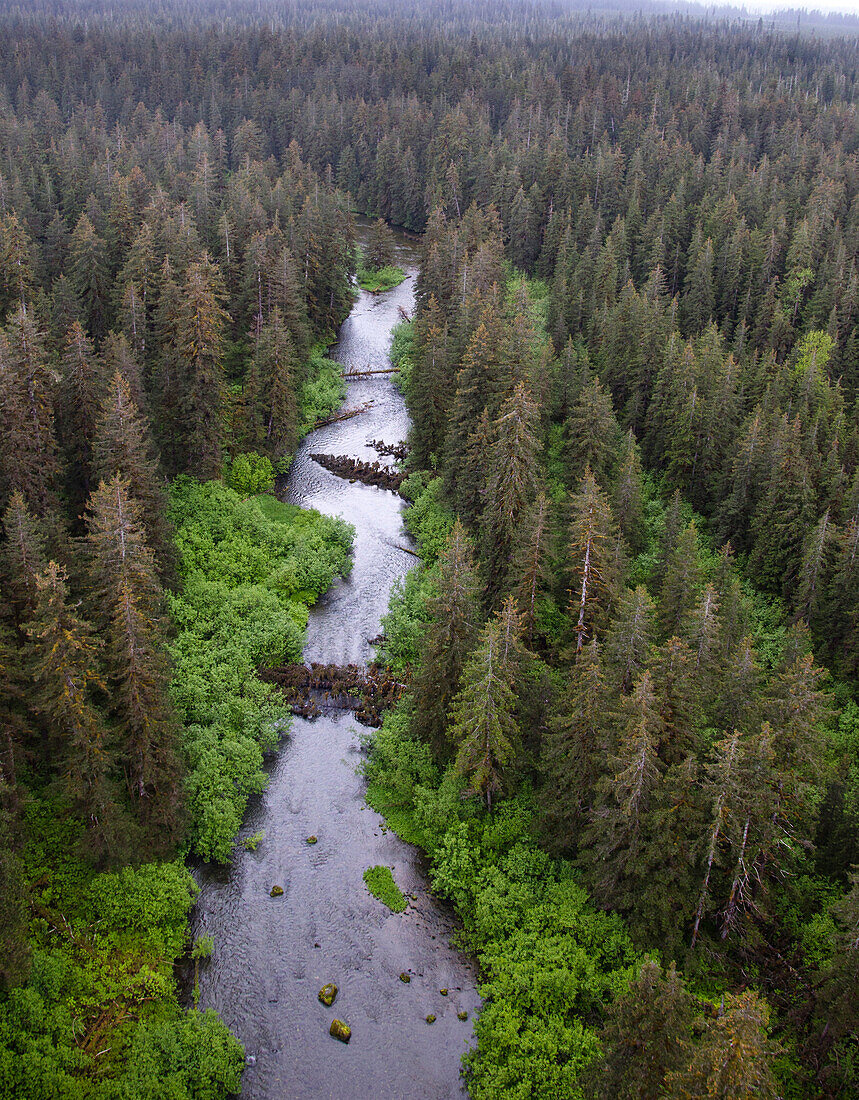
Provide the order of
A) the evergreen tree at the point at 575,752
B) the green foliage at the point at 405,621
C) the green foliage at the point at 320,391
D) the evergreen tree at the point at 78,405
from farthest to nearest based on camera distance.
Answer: the green foliage at the point at 320,391, the evergreen tree at the point at 78,405, the green foliage at the point at 405,621, the evergreen tree at the point at 575,752

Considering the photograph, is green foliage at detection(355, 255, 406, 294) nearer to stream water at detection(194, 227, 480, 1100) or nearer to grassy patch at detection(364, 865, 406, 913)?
stream water at detection(194, 227, 480, 1100)

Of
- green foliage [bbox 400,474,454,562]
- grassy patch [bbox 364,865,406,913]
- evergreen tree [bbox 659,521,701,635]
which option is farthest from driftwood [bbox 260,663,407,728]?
evergreen tree [bbox 659,521,701,635]

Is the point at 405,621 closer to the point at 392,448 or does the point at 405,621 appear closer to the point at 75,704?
the point at 75,704

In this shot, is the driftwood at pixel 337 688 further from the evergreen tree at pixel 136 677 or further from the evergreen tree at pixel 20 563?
the evergreen tree at pixel 20 563

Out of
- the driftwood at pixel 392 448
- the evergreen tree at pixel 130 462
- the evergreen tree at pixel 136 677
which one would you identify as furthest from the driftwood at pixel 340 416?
the evergreen tree at pixel 136 677

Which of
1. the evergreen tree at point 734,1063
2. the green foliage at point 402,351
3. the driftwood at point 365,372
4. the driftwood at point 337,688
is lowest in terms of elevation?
the driftwood at point 337,688

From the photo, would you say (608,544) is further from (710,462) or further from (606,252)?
(606,252)
